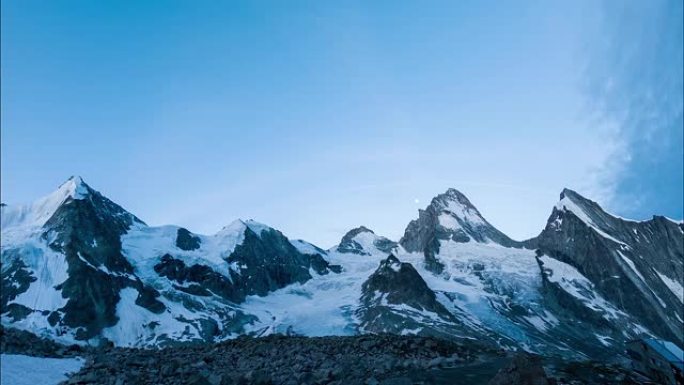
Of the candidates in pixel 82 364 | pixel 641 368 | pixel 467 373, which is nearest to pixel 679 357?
pixel 641 368

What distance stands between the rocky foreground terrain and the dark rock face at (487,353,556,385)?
3 cm

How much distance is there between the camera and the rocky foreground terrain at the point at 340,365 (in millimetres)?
19266

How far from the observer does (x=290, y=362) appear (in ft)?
80.4

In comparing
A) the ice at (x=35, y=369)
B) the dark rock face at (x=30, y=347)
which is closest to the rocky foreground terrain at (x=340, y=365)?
the ice at (x=35, y=369)

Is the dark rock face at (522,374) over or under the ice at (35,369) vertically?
under

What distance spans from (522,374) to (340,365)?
9419 millimetres

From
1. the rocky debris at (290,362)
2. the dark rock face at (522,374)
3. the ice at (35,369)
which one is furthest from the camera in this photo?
the ice at (35,369)

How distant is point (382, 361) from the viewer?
23312 mm

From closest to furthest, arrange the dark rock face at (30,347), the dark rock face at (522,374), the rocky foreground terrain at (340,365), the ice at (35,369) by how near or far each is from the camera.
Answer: the dark rock face at (522,374) < the rocky foreground terrain at (340,365) < the ice at (35,369) < the dark rock face at (30,347)

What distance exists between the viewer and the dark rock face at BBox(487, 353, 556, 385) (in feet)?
49.1

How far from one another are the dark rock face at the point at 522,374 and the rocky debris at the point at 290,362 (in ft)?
13.0

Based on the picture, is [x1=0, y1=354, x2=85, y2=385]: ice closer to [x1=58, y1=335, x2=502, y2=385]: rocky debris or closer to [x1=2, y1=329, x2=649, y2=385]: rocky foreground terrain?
[x1=2, y1=329, x2=649, y2=385]: rocky foreground terrain

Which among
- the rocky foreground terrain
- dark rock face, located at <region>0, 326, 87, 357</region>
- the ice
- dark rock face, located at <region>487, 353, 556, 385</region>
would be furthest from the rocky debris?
dark rock face, located at <region>0, 326, 87, 357</region>

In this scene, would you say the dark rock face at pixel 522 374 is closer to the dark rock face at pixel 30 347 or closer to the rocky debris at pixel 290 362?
the rocky debris at pixel 290 362
